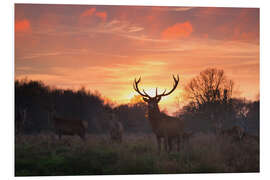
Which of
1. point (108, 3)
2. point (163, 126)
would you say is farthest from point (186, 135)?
point (108, 3)

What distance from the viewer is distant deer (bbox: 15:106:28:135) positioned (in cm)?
1048

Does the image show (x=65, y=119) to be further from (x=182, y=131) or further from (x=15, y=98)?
(x=182, y=131)

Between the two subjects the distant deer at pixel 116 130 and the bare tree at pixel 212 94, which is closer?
the bare tree at pixel 212 94

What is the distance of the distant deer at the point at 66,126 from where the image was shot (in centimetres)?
1183

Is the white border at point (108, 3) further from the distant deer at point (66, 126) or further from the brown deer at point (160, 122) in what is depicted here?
the distant deer at point (66, 126)

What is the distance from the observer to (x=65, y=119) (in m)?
11.8

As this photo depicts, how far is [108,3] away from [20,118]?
12.6 feet

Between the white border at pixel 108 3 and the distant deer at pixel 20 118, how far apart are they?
552mm

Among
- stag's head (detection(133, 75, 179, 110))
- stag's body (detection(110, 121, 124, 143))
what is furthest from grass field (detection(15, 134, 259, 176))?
stag's head (detection(133, 75, 179, 110))

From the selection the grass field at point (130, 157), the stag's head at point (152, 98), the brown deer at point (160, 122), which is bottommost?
the grass field at point (130, 157)

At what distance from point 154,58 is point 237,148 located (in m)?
3.25

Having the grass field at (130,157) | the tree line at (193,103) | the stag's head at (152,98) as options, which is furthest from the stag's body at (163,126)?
the tree line at (193,103)

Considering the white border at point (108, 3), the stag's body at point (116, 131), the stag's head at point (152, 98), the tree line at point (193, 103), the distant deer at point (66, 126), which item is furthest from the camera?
the distant deer at point (66, 126)
